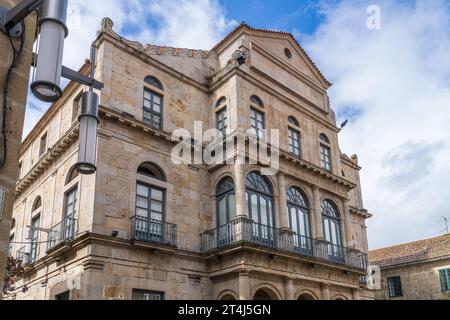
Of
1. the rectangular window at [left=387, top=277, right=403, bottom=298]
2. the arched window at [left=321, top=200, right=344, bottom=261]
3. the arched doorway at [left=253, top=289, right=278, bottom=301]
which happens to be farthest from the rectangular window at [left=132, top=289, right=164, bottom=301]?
the rectangular window at [left=387, top=277, right=403, bottom=298]

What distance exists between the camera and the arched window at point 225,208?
17.6 metres

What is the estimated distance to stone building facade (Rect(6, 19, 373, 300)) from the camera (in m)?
15.9

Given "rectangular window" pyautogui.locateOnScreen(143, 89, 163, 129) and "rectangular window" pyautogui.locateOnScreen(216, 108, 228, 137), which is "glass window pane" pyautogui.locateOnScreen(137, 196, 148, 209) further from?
"rectangular window" pyautogui.locateOnScreen(216, 108, 228, 137)

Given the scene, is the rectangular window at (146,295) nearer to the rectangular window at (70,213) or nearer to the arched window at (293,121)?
the rectangular window at (70,213)

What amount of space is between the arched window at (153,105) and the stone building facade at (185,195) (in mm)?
51

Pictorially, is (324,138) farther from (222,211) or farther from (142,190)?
(142,190)

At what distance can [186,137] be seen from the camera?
1916cm

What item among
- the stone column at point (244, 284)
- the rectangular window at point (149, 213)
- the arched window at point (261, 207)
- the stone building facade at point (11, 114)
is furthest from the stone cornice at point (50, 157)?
the stone building facade at point (11, 114)

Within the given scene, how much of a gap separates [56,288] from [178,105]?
818 cm

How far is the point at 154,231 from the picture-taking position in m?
16.8

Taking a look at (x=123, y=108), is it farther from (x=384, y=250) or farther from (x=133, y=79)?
(x=384, y=250)

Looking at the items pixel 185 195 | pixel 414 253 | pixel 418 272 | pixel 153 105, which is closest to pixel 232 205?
pixel 185 195

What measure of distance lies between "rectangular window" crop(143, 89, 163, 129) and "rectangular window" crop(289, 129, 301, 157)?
608 cm
